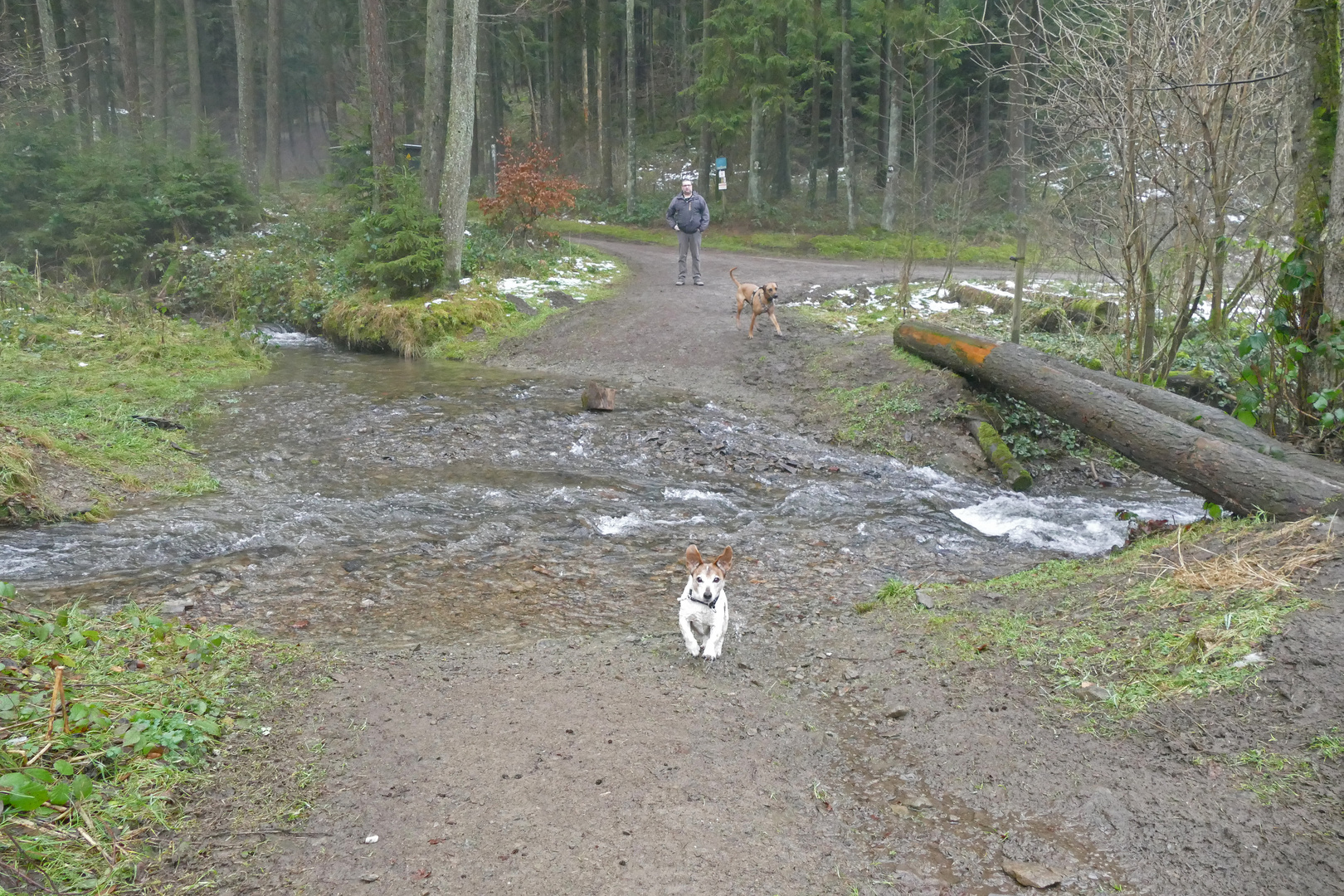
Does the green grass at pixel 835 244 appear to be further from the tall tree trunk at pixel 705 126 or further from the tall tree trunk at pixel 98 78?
the tall tree trunk at pixel 98 78

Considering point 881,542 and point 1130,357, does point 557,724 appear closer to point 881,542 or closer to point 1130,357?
point 881,542

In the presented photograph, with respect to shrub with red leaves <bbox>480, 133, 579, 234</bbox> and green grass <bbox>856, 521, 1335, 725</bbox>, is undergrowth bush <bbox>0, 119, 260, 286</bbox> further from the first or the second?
green grass <bbox>856, 521, 1335, 725</bbox>

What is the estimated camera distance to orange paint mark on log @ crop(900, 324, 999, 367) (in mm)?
11430

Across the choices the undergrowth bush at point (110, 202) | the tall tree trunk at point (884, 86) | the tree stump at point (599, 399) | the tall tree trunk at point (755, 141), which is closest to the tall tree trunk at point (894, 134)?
the tall tree trunk at point (884, 86)

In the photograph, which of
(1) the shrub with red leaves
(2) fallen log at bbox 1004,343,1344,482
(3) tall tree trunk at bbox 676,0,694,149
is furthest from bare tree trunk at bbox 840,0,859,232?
(2) fallen log at bbox 1004,343,1344,482

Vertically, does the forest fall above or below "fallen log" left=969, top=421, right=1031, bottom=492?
above

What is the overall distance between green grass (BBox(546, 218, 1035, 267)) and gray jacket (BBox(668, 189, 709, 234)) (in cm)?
961

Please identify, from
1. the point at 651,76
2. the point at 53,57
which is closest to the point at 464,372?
the point at 53,57

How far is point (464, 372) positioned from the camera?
49.8 ft

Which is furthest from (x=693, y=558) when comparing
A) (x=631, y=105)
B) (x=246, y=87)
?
(x=246, y=87)

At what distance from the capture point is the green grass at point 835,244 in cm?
2758

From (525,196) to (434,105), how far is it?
3.66 meters

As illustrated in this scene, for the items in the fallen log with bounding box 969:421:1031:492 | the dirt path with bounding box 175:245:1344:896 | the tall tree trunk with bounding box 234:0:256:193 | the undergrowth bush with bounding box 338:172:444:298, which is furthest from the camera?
the tall tree trunk with bounding box 234:0:256:193

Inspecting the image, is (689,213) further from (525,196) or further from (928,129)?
(928,129)
